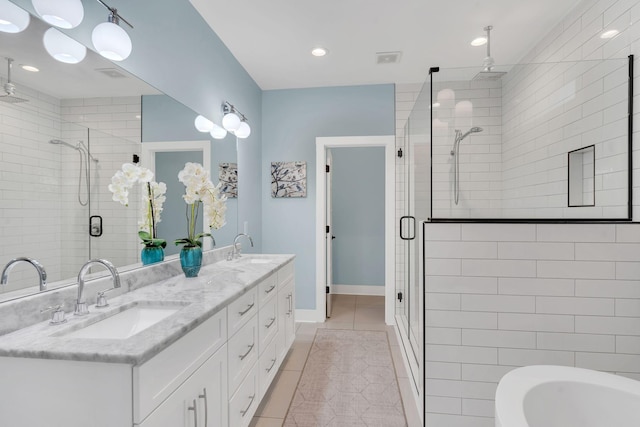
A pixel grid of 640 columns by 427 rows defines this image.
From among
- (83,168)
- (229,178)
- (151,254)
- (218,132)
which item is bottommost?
(151,254)

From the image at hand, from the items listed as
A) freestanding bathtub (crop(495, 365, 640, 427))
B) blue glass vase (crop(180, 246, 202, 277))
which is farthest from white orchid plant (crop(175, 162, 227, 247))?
freestanding bathtub (crop(495, 365, 640, 427))

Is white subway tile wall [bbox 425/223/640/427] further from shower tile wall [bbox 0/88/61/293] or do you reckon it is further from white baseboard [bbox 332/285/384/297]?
white baseboard [bbox 332/285/384/297]

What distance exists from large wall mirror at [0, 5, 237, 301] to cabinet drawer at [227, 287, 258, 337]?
2.04ft

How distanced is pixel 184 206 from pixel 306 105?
218cm

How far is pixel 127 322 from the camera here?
1.34 meters

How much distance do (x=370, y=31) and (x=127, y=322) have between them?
2.62m

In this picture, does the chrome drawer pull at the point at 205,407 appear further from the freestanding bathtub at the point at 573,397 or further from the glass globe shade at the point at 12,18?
the glass globe shade at the point at 12,18

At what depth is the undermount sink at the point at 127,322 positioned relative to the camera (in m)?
1.17

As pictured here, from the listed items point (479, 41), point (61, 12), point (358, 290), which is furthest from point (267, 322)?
point (358, 290)

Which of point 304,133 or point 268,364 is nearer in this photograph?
point 268,364

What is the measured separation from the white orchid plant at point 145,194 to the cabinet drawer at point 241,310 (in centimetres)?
63

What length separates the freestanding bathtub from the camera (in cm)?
109

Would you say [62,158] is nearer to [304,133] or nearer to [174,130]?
[174,130]

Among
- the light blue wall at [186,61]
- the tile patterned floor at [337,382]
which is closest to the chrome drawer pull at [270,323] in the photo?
the tile patterned floor at [337,382]
